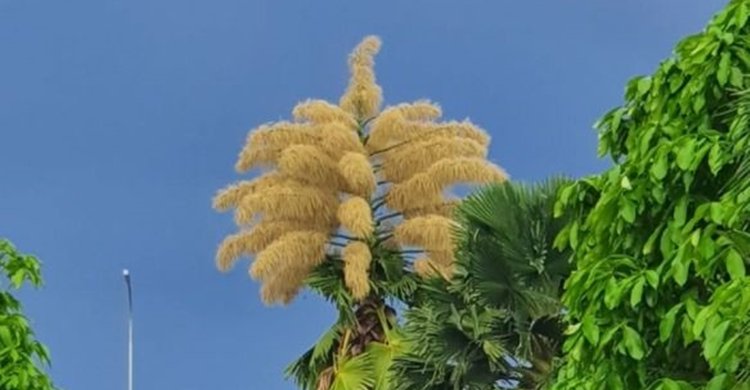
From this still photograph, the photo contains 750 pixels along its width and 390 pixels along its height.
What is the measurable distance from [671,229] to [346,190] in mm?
9623

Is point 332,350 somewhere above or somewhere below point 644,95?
above

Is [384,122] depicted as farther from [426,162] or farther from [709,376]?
[709,376]

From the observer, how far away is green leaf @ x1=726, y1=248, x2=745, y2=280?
4266 millimetres

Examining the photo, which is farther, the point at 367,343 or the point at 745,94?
the point at 367,343

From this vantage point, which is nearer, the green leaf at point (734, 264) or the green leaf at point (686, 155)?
the green leaf at point (734, 264)

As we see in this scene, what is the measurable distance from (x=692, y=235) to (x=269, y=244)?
9.96m

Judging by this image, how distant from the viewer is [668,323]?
4.62 meters

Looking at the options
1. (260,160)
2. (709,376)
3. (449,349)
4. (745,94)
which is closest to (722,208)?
(745,94)

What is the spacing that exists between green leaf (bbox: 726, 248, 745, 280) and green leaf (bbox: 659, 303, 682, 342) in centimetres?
37

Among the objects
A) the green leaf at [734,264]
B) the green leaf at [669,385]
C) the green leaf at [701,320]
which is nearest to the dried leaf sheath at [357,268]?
the green leaf at [669,385]

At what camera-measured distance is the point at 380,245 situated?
14.3m

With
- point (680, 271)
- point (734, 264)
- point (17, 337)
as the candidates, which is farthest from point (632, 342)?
point (17, 337)

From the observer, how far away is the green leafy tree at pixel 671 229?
451 centimetres

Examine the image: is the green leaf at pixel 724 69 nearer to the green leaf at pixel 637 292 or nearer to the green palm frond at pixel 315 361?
the green leaf at pixel 637 292
